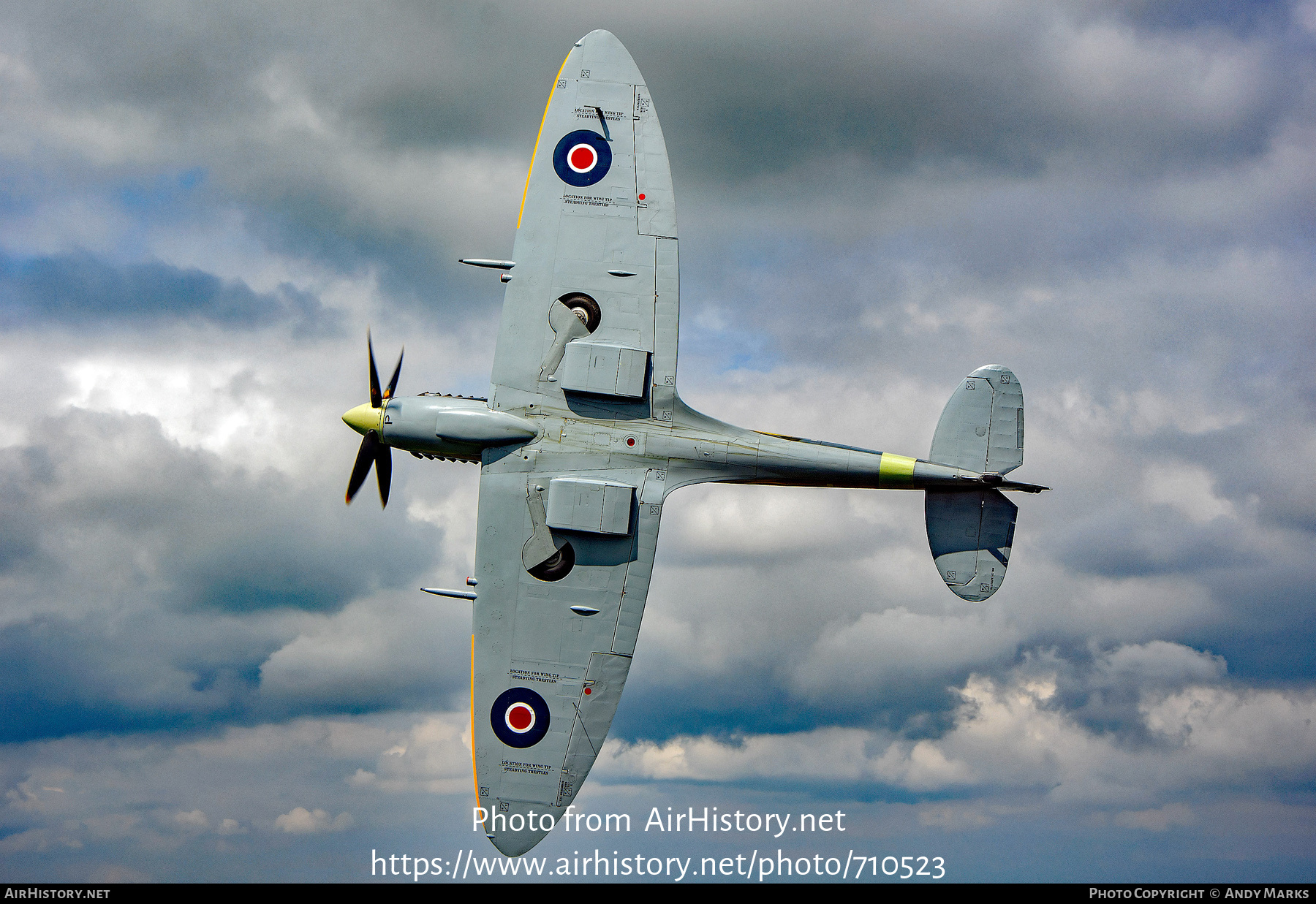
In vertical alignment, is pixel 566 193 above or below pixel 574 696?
above

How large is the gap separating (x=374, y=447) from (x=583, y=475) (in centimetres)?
517

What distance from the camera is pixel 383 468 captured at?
70.5 ft

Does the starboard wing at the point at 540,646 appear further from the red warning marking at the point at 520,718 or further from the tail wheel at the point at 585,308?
the tail wheel at the point at 585,308

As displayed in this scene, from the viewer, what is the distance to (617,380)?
20.7 metres

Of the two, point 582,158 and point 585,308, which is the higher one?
point 582,158

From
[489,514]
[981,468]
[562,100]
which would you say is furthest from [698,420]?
[562,100]

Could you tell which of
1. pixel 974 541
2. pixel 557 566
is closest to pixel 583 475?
pixel 557 566

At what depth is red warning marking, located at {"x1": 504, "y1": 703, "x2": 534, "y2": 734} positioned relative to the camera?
21.1 metres

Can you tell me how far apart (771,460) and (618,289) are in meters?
5.47

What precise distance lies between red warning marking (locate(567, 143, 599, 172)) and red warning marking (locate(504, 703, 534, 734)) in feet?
42.9

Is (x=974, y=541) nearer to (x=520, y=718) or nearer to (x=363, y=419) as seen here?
(x=520, y=718)

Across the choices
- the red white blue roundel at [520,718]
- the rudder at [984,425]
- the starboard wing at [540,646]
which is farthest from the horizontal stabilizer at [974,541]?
the red white blue roundel at [520,718]

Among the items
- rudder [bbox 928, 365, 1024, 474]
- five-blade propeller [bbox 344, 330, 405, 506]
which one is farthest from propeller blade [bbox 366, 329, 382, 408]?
rudder [bbox 928, 365, 1024, 474]

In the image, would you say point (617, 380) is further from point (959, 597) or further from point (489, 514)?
point (959, 597)
